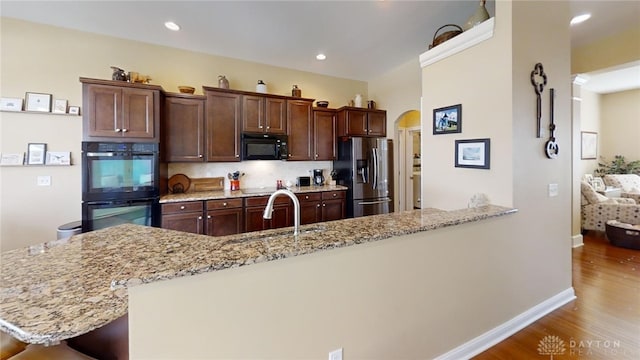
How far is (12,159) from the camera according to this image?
10.5 ft

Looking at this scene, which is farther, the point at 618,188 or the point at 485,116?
the point at 618,188

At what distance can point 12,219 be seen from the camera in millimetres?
3225

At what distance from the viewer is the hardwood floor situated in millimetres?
1840

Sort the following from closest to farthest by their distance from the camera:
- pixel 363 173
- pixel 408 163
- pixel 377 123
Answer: pixel 363 173, pixel 377 123, pixel 408 163

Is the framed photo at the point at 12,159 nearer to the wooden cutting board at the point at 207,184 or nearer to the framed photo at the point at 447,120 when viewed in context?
the wooden cutting board at the point at 207,184

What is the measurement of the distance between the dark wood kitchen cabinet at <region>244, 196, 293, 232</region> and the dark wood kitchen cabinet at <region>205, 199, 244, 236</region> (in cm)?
10

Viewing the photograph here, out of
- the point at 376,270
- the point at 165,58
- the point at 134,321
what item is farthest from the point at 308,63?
the point at 134,321

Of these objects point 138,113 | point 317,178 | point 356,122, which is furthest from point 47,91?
point 356,122

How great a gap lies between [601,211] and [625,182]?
7.71ft

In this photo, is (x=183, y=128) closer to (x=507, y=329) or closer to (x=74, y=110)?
(x=74, y=110)

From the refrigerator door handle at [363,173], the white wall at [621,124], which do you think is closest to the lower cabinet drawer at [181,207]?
the refrigerator door handle at [363,173]

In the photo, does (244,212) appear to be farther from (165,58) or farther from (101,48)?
(101,48)

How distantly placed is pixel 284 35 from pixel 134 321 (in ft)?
12.0

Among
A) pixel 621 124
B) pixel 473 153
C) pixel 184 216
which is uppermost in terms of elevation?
pixel 621 124
